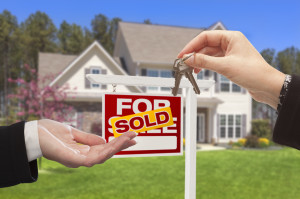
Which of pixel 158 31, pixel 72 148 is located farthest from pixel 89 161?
pixel 158 31

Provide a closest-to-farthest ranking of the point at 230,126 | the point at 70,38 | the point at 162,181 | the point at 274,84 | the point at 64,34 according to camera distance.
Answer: the point at 274,84 < the point at 162,181 < the point at 230,126 < the point at 70,38 < the point at 64,34

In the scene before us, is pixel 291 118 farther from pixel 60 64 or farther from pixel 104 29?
pixel 104 29

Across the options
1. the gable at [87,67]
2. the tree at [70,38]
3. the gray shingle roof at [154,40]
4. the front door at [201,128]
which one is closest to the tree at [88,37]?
the tree at [70,38]

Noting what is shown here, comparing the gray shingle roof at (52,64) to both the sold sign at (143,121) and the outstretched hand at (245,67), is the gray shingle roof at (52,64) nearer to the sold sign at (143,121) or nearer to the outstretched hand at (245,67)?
the sold sign at (143,121)

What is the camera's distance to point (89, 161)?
6.73 ft

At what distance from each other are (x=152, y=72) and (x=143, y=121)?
762 inches

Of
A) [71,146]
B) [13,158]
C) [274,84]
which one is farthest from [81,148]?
[274,84]

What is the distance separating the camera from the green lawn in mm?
8508

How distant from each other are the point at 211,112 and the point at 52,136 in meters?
22.3

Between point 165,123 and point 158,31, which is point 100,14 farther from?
point 165,123

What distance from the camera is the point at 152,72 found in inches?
880

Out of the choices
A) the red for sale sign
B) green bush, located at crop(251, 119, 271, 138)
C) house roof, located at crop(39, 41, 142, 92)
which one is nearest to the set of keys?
the red for sale sign

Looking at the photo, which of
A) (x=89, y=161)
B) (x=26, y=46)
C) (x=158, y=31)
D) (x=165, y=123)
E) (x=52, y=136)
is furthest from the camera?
(x=26, y=46)

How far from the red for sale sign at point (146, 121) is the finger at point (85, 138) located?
22.7 inches
